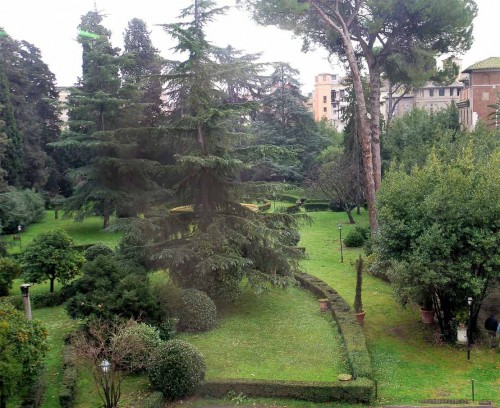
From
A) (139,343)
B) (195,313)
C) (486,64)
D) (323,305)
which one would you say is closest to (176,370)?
(139,343)

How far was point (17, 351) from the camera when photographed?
10.9 m

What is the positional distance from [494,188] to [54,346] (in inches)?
546

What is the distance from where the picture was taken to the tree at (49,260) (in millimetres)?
20500

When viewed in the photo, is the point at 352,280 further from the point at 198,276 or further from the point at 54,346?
the point at 54,346

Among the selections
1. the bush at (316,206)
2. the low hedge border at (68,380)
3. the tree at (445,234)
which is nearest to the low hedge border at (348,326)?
the tree at (445,234)

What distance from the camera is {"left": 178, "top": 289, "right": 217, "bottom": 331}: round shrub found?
653 inches

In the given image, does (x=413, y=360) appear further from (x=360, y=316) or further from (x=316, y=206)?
(x=316, y=206)

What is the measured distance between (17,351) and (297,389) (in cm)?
634

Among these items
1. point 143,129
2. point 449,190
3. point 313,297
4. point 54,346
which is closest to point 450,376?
point 449,190

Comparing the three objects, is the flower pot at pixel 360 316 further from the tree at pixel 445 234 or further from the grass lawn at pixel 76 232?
the grass lawn at pixel 76 232

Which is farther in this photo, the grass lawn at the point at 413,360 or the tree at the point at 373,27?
the tree at the point at 373,27

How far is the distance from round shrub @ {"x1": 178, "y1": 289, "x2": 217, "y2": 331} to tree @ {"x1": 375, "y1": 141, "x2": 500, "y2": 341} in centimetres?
585

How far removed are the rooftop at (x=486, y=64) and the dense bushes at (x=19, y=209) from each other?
4009cm

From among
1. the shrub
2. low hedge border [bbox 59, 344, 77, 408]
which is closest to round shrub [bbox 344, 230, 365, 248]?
the shrub
